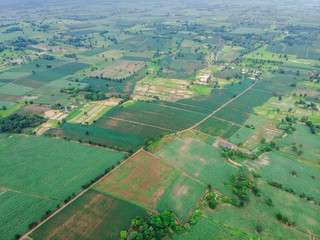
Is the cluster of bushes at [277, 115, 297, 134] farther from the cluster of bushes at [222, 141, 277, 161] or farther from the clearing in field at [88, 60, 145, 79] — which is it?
the clearing in field at [88, 60, 145, 79]

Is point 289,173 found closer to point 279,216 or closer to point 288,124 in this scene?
point 279,216

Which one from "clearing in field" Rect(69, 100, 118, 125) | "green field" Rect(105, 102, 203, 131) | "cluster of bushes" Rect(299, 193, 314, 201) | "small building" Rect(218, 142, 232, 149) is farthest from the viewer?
"clearing in field" Rect(69, 100, 118, 125)

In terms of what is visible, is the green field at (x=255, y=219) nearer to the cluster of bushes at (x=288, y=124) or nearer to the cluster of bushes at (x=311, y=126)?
the cluster of bushes at (x=288, y=124)

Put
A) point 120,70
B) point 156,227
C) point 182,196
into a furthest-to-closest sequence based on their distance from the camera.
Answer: point 120,70 < point 182,196 < point 156,227

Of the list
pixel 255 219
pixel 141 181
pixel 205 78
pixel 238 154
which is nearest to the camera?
pixel 255 219

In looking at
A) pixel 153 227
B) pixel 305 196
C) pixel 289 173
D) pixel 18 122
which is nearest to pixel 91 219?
pixel 153 227

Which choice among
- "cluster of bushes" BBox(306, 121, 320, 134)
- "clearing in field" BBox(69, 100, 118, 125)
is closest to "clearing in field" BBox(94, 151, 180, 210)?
"clearing in field" BBox(69, 100, 118, 125)

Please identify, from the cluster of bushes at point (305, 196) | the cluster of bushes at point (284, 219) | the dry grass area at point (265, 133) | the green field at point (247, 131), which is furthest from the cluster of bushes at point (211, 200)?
the green field at point (247, 131)

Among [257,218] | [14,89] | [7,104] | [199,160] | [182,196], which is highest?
[14,89]
